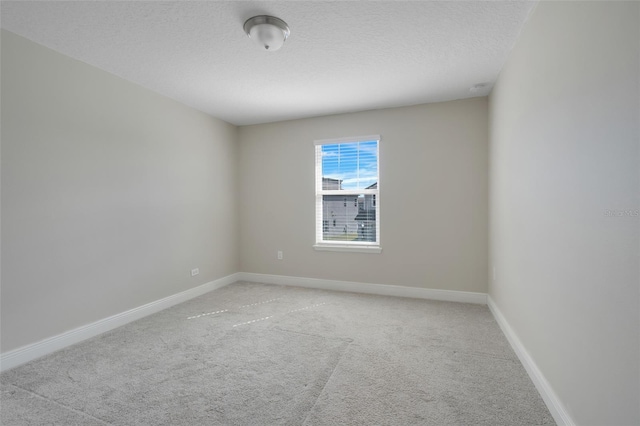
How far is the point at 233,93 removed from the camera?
3262 mm

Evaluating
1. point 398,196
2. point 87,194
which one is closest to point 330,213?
point 398,196

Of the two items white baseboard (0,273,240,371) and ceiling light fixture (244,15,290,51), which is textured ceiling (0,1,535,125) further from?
white baseboard (0,273,240,371)

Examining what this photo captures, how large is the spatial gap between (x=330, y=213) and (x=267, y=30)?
2632 mm

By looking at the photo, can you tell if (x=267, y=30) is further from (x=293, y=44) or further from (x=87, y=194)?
(x=87, y=194)

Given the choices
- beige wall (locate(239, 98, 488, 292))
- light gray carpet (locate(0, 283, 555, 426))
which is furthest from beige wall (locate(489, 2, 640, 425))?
beige wall (locate(239, 98, 488, 292))

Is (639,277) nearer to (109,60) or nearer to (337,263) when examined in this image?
(337,263)

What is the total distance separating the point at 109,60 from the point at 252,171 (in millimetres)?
2270

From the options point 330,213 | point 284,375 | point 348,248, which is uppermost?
point 330,213

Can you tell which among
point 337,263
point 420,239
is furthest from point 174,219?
point 420,239

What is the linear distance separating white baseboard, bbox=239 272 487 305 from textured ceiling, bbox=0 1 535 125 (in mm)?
2386

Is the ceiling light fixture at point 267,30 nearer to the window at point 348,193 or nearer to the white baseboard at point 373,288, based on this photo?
the window at point 348,193

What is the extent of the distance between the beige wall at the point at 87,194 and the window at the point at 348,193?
169cm

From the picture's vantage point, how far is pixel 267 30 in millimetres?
2010

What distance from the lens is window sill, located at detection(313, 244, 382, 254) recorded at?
3889mm
